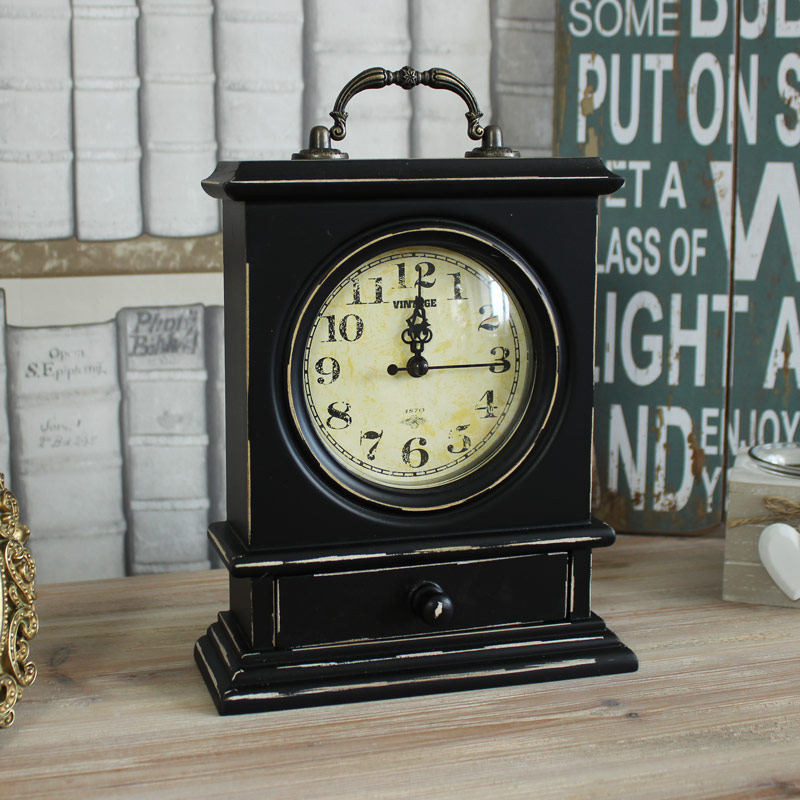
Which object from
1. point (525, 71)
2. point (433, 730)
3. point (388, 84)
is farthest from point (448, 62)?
point (433, 730)

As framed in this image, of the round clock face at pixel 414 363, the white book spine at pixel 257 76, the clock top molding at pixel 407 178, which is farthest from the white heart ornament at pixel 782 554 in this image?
the white book spine at pixel 257 76

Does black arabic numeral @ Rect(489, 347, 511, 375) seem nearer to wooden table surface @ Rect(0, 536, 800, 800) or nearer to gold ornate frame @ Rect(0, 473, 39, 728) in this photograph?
wooden table surface @ Rect(0, 536, 800, 800)

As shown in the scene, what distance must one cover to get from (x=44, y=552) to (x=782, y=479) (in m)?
1.04

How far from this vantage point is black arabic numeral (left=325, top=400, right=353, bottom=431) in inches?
44.2

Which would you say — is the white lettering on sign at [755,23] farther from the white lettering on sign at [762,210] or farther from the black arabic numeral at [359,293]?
the black arabic numeral at [359,293]

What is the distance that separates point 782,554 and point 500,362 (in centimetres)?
46

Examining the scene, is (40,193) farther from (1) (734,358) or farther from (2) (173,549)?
(1) (734,358)

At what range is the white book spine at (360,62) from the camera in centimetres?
153

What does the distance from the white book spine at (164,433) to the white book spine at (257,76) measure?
0.84 feet

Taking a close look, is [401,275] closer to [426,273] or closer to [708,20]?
[426,273]

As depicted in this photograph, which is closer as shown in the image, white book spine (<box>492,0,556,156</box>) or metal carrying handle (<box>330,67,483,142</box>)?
metal carrying handle (<box>330,67,483,142</box>)

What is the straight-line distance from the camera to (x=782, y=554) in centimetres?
132

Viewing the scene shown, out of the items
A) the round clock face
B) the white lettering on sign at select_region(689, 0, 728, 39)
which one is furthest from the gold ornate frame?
the white lettering on sign at select_region(689, 0, 728, 39)

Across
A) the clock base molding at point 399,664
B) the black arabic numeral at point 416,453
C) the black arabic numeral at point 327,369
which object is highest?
the black arabic numeral at point 327,369
